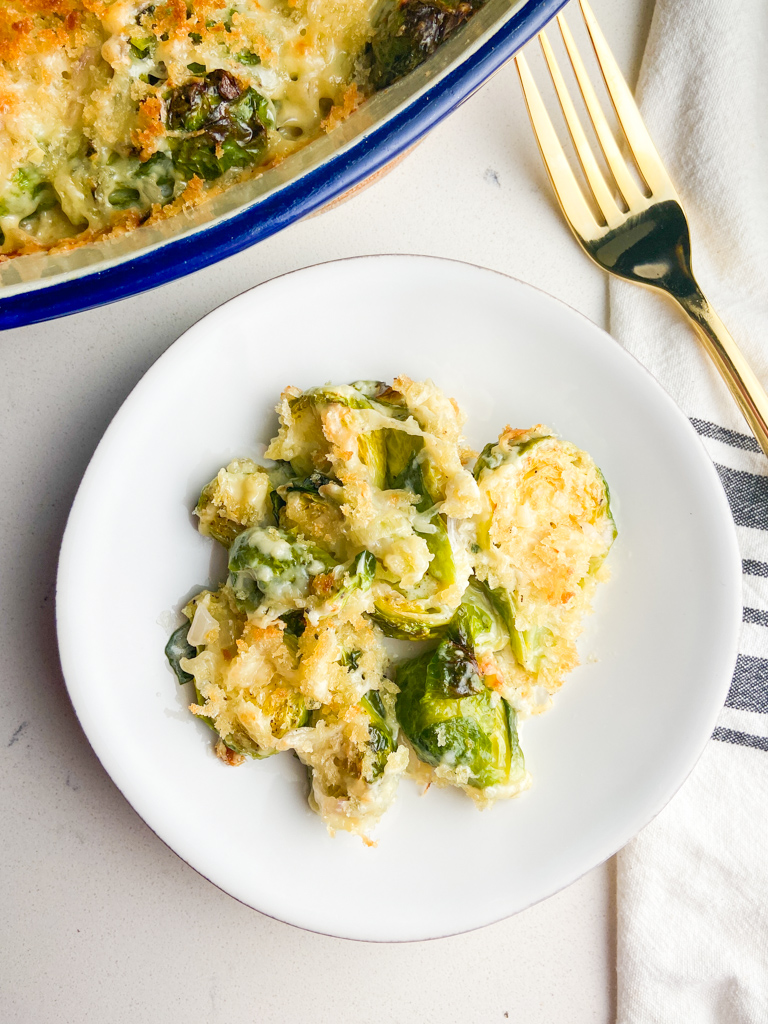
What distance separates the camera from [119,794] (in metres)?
1.72

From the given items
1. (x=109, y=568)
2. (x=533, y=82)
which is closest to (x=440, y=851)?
(x=109, y=568)

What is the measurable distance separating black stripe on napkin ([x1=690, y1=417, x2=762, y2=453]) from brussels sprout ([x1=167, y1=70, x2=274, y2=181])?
3.65 feet

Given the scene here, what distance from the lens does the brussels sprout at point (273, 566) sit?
4.86 ft

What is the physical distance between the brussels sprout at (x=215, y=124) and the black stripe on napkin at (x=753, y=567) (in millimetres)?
1306

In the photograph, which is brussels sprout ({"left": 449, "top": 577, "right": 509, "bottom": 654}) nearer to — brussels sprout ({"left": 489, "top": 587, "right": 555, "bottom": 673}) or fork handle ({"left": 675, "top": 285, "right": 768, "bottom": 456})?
brussels sprout ({"left": 489, "top": 587, "right": 555, "bottom": 673})

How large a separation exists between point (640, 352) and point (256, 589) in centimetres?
99

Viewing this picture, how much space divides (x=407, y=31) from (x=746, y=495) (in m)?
1.18

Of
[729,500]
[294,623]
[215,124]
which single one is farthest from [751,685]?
[215,124]

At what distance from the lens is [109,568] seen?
5.11 feet

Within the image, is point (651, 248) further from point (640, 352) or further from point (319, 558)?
point (319, 558)

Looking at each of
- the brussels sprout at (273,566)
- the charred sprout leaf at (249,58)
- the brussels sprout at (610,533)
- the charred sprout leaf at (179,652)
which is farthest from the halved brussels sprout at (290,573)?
the charred sprout leaf at (249,58)

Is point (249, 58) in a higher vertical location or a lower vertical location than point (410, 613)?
higher

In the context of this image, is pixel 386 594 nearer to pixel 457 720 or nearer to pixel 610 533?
pixel 457 720

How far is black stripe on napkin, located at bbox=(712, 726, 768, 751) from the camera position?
183 centimetres
